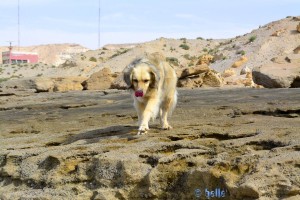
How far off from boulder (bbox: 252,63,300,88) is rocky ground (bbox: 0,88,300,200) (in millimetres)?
8872

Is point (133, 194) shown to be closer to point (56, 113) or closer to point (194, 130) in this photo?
point (194, 130)

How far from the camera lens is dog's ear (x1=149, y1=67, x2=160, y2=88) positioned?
9531 millimetres

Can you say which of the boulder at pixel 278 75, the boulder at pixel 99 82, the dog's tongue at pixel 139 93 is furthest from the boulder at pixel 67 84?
the dog's tongue at pixel 139 93

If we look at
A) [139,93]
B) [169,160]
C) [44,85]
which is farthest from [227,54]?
[169,160]

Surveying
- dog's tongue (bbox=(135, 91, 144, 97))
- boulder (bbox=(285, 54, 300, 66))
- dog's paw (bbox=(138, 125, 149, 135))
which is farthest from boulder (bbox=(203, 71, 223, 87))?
dog's tongue (bbox=(135, 91, 144, 97))

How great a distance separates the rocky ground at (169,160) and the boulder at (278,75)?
8.87 meters

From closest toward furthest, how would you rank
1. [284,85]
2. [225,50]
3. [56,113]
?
1. [56,113]
2. [284,85]
3. [225,50]

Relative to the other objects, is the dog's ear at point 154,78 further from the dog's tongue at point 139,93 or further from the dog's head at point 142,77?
the dog's tongue at point 139,93

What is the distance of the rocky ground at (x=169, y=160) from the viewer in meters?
6.39

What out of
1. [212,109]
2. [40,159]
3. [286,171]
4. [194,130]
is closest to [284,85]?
[212,109]

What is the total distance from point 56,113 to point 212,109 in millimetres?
5150

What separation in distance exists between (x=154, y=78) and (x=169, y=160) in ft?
8.26

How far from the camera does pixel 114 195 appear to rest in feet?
23.9

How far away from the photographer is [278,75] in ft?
72.1
